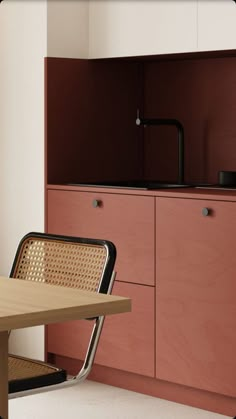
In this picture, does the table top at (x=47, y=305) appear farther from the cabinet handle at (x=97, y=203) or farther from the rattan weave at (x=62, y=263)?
the cabinet handle at (x=97, y=203)

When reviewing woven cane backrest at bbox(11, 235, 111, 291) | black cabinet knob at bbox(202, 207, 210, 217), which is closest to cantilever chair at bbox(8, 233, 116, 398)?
woven cane backrest at bbox(11, 235, 111, 291)

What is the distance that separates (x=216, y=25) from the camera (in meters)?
4.16

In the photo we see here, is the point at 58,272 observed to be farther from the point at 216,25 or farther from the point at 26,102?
the point at 26,102

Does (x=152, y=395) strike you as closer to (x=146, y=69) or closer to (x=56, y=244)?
(x=56, y=244)

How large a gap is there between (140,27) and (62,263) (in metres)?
1.69

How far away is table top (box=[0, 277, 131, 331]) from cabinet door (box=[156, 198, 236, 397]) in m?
1.43

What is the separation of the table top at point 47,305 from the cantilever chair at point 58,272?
1.06 ft

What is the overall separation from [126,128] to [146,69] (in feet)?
1.10

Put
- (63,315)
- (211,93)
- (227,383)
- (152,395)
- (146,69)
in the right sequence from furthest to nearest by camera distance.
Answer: (146,69) → (211,93) → (152,395) → (227,383) → (63,315)

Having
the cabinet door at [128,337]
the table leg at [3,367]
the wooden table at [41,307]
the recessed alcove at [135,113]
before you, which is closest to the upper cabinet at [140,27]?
the recessed alcove at [135,113]

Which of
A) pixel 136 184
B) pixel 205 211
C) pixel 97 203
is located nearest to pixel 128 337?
pixel 97 203

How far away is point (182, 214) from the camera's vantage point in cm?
407

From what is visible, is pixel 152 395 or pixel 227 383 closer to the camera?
pixel 227 383

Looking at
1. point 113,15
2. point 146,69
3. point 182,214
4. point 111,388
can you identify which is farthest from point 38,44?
point 111,388
